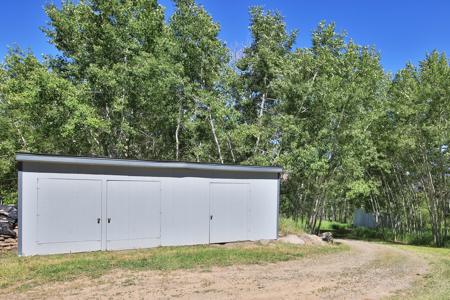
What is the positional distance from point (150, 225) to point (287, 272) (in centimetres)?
450

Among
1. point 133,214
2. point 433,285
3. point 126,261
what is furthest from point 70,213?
point 433,285

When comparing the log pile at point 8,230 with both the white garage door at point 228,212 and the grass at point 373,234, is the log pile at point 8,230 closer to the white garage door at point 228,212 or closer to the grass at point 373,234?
the white garage door at point 228,212

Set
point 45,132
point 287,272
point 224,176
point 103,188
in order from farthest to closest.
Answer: point 45,132
point 224,176
point 103,188
point 287,272

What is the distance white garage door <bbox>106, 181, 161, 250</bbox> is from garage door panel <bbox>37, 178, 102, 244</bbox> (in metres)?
0.38

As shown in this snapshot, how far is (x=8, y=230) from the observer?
10.6 m

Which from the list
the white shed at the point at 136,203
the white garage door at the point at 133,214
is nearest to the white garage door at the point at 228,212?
the white shed at the point at 136,203

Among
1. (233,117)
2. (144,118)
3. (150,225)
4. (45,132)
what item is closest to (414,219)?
(233,117)

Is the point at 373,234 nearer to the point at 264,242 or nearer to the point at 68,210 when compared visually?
the point at 264,242

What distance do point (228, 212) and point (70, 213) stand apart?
4.77 meters

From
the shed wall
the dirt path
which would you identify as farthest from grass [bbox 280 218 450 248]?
the dirt path

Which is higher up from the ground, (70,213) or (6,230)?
(70,213)

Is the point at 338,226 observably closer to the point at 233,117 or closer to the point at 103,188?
the point at 233,117

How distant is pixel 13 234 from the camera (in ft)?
35.0

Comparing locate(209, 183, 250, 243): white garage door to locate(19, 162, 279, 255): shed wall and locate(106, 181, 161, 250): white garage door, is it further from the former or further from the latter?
locate(106, 181, 161, 250): white garage door
